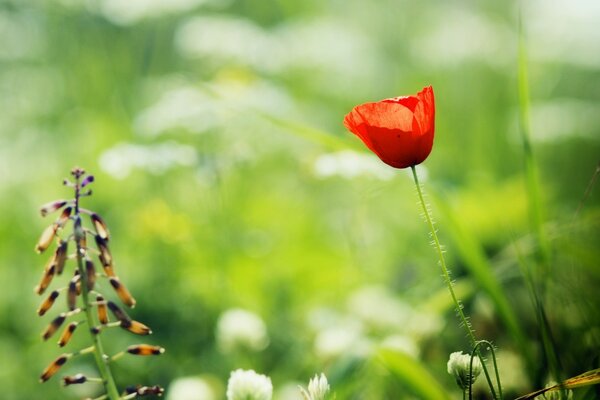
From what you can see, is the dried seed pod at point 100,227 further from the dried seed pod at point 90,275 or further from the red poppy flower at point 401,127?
the red poppy flower at point 401,127

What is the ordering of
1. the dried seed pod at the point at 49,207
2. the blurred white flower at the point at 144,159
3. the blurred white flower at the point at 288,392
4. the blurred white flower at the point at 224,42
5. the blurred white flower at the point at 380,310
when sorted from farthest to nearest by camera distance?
the blurred white flower at the point at 224,42, the blurred white flower at the point at 380,310, the blurred white flower at the point at 144,159, the blurred white flower at the point at 288,392, the dried seed pod at the point at 49,207

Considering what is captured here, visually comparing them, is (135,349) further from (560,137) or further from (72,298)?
(560,137)

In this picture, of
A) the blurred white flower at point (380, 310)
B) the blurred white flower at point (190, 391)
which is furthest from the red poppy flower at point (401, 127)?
the blurred white flower at point (380, 310)

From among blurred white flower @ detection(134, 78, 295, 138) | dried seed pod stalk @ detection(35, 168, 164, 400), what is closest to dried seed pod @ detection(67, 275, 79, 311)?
dried seed pod stalk @ detection(35, 168, 164, 400)

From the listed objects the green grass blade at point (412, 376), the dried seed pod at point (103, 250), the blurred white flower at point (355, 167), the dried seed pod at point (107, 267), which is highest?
the blurred white flower at point (355, 167)

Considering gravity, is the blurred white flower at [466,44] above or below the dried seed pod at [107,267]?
above

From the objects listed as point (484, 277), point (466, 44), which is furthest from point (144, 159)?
point (466, 44)
